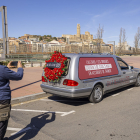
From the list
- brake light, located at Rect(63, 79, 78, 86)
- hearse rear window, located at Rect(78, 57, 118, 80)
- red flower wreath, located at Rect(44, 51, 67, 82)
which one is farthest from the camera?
hearse rear window, located at Rect(78, 57, 118, 80)

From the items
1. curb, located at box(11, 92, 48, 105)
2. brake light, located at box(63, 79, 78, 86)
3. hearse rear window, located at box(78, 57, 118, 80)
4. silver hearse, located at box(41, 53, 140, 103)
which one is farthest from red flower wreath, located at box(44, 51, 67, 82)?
curb, located at box(11, 92, 48, 105)

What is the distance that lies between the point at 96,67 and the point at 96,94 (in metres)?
0.96

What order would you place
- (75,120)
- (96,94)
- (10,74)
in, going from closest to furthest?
(10,74) < (75,120) < (96,94)

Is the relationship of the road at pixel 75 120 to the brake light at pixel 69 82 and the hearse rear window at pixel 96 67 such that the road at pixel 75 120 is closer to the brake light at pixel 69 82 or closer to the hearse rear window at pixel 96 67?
the brake light at pixel 69 82

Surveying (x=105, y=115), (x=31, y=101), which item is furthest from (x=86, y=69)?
(x=31, y=101)

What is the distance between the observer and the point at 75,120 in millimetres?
4449

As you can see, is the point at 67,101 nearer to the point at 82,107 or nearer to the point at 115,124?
the point at 82,107

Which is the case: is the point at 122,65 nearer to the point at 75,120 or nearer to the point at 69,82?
the point at 69,82

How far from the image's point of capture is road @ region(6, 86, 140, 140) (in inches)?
144

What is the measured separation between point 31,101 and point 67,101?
54.4 inches

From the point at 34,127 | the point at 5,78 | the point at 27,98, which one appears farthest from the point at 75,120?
the point at 27,98

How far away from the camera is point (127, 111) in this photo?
5.06 m

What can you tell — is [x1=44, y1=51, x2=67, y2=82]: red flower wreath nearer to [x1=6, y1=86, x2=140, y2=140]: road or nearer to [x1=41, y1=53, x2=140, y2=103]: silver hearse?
[x1=41, y1=53, x2=140, y2=103]: silver hearse

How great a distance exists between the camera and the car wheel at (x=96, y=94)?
5.77m
